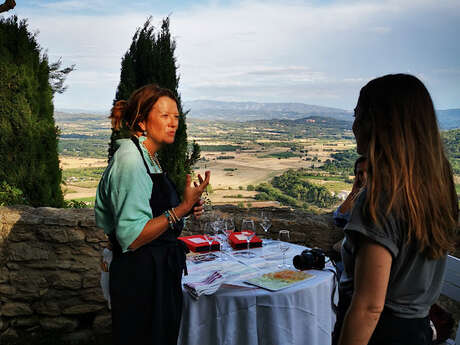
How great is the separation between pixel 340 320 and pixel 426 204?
1.78ft

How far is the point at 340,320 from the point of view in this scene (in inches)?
51.0

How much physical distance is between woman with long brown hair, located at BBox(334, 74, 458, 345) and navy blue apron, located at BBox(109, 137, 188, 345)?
3.33ft

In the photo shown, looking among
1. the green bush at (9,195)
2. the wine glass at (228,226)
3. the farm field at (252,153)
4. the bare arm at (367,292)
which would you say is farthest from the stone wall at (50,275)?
the bare arm at (367,292)

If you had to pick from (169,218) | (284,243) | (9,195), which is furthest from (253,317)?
(9,195)

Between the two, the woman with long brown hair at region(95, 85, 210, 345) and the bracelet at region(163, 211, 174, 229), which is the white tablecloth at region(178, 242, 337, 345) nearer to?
the woman with long brown hair at region(95, 85, 210, 345)

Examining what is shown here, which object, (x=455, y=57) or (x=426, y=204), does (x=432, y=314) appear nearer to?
(x=426, y=204)

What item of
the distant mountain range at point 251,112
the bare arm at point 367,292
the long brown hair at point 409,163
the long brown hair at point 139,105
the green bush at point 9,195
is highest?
the distant mountain range at point 251,112

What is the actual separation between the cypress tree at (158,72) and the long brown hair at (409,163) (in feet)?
12.7

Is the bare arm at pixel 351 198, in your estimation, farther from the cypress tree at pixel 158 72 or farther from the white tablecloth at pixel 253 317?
the cypress tree at pixel 158 72

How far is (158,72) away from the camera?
4766 mm

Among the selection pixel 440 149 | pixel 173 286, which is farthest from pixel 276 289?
pixel 440 149

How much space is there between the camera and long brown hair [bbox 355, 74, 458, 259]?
97 centimetres

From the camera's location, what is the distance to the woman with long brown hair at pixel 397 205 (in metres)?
0.97

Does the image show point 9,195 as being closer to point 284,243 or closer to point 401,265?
point 284,243
